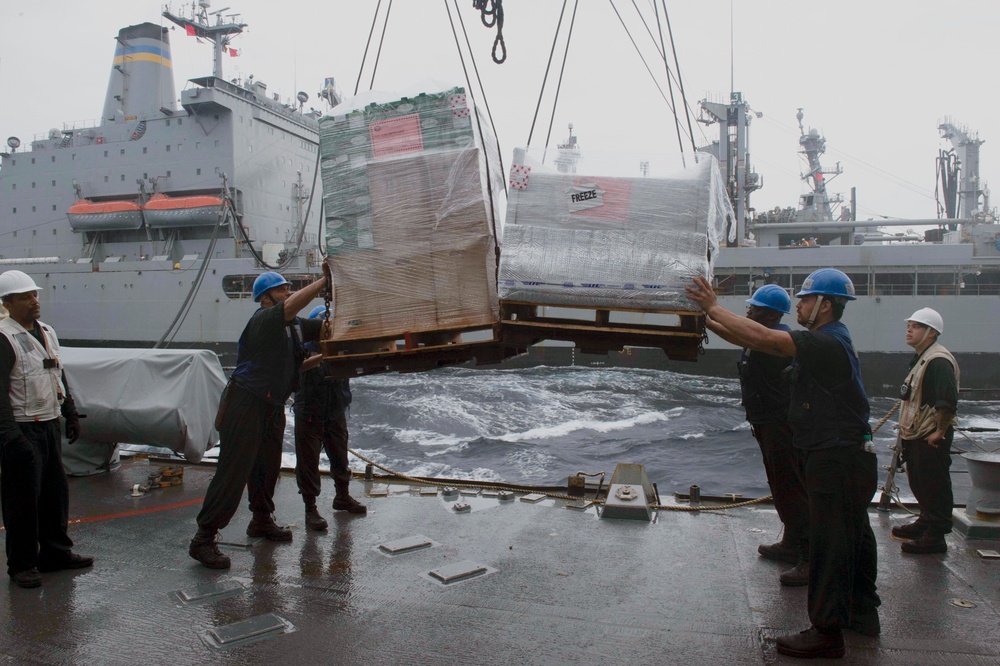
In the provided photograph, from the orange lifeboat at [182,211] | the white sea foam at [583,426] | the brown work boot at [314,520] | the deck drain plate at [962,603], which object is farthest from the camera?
the orange lifeboat at [182,211]

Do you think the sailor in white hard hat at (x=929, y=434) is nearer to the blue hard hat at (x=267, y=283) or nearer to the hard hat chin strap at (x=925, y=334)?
the hard hat chin strap at (x=925, y=334)

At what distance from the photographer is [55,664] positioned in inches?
108

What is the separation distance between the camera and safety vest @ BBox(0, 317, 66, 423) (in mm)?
3596

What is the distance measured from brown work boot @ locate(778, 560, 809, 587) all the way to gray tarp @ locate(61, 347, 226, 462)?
4.57 m

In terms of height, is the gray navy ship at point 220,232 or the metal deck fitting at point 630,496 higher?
the gray navy ship at point 220,232

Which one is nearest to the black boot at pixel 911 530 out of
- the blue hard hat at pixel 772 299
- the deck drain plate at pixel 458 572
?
the blue hard hat at pixel 772 299

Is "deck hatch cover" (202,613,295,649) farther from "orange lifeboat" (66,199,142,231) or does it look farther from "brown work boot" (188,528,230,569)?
"orange lifeboat" (66,199,142,231)

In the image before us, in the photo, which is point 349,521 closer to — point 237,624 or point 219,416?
point 219,416

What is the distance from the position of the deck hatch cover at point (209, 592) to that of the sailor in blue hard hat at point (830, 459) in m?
2.74

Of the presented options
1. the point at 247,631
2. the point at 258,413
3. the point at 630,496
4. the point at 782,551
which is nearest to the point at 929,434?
the point at 782,551

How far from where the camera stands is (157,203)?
82.3 ft

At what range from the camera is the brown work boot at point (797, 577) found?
11.8 ft

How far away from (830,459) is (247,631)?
2.75 meters

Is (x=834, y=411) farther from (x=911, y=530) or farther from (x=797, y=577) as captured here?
(x=911, y=530)
